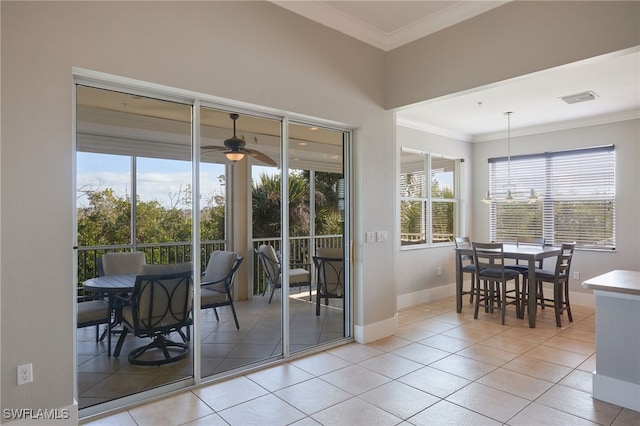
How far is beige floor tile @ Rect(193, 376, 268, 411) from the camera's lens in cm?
274

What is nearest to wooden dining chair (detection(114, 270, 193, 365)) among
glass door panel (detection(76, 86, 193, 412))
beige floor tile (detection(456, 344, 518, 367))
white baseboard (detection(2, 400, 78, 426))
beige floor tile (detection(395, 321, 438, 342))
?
glass door panel (detection(76, 86, 193, 412))

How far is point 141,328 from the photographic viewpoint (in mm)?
2906

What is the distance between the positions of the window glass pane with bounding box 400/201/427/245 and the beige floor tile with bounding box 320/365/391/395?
2863 mm

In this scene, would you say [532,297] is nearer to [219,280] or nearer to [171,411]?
[219,280]

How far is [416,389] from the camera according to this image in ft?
9.75

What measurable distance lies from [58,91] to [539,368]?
166 inches

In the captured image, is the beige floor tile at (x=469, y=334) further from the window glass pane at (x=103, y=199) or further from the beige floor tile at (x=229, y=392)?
the window glass pane at (x=103, y=199)

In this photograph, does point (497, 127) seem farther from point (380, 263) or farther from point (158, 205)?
point (158, 205)

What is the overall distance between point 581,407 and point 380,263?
2.07 meters

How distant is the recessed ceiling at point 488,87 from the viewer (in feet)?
11.3

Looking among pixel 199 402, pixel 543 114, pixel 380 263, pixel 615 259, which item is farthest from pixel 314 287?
pixel 615 259

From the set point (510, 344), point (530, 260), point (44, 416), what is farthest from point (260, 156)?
point (530, 260)

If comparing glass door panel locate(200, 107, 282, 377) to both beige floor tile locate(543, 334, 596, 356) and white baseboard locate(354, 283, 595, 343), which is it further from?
beige floor tile locate(543, 334, 596, 356)

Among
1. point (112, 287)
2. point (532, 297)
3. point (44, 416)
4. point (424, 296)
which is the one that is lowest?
point (424, 296)
